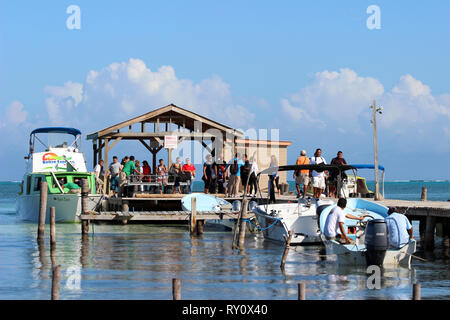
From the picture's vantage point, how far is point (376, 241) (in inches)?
698

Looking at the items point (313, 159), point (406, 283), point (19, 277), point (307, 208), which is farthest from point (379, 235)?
point (313, 159)

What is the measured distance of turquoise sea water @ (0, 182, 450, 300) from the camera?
51.0ft

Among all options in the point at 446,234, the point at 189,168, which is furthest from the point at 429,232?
the point at 189,168

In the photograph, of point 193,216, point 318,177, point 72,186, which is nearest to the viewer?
point 193,216

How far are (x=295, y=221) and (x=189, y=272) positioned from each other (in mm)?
6461

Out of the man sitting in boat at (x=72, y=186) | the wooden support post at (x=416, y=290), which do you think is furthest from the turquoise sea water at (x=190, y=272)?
the man sitting in boat at (x=72, y=186)

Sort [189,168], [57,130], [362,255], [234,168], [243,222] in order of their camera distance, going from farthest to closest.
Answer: [57,130]
[189,168]
[234,168]
[243,222]
[362,255]

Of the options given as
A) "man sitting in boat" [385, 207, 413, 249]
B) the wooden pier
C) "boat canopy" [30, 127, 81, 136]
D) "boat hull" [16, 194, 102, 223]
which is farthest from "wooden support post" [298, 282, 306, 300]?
"boat canopy" [30, 127, 81, 136]

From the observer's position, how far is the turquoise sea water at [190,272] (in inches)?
612

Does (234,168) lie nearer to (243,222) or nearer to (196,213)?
(196,213)

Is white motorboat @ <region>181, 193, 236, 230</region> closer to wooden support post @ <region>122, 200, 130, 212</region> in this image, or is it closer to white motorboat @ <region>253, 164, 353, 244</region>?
wooden support post @ <region>122, 200, 130, 212</region>

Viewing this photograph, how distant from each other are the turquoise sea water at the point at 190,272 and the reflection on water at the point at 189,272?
0.02 meters

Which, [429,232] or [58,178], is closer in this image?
[429,232]

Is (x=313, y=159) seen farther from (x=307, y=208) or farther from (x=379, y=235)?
(x=379, y=235)
